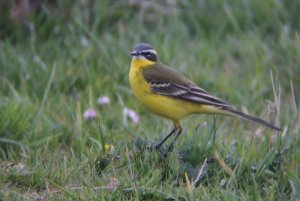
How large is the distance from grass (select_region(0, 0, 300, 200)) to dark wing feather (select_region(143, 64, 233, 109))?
25 cm

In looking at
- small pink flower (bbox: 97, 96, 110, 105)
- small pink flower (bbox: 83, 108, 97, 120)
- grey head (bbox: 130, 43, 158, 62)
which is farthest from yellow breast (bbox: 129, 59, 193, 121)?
small pink flower (bbox: 97, 96, 110, 105)

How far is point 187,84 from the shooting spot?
6246mm

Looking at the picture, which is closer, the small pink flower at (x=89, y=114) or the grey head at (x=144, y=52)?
the grey head at (x=144, y=52)

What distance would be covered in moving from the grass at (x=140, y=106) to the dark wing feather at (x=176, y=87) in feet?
0.81

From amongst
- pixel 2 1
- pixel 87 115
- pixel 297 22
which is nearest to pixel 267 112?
pixel 87 115

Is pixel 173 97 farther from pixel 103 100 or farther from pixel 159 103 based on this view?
pixel 103 100

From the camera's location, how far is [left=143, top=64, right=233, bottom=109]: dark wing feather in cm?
604

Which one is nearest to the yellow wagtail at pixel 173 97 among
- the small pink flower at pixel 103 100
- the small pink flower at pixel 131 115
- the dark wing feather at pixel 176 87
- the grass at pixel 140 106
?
the dark wing feather at pixel 176 87

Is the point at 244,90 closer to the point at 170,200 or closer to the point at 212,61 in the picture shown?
the point at 212,61

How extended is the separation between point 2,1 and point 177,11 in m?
2.16

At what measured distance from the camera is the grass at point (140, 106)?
5.20 metres

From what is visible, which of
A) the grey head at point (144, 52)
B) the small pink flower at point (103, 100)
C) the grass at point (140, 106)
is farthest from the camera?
the small pink flower at point (103, 100)

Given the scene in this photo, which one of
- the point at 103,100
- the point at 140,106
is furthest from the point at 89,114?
the point at 140,106

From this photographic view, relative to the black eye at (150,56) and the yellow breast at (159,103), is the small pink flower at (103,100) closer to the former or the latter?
the black eye at (150,56)
